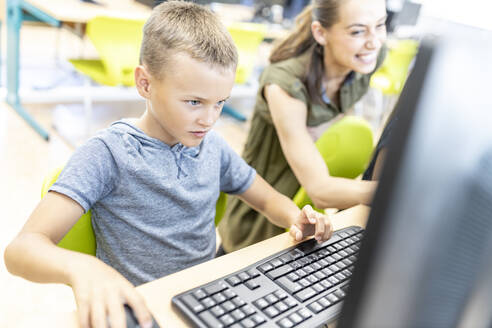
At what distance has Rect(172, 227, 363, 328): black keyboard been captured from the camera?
53 cm

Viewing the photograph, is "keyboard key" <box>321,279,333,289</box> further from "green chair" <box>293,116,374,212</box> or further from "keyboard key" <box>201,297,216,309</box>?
"green chair" <box>293,116,374,212</box>

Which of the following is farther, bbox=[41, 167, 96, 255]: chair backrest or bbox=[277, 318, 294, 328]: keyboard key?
bbox=[41, 167, 96, 255]: chair backrest

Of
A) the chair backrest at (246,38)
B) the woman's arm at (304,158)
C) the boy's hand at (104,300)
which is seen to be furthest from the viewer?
the chair backrest at (246,38)

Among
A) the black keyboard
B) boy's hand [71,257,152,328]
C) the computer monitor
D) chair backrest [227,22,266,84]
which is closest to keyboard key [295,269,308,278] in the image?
the black keyboard

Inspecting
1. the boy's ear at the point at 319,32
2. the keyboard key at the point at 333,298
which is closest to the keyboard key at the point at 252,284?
the keyboard key at the point at 333,298

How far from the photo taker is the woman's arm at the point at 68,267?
1.63ft

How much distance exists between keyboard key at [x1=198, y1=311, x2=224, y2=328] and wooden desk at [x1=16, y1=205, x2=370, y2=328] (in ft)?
0.10

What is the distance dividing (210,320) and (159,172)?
0.34 metres

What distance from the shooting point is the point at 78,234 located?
762 mm

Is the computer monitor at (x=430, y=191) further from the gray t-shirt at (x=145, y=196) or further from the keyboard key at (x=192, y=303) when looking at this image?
the gray t-shirt at (x=145, y=196)

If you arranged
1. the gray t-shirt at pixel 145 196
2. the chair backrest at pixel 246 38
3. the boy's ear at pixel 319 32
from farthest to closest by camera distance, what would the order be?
1. the chair backrest at pixel 246 38
2. the boy's ear at pixel 319 32
3. the gray t-shirt at pixel 145 196

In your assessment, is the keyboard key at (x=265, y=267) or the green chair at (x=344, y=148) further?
the green chair at (x=344, y=148)

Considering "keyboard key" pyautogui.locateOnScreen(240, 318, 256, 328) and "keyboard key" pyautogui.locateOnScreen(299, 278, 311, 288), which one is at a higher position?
"keyboard key" pyautogui.locateOnScreen(240, 318, 256, 328)

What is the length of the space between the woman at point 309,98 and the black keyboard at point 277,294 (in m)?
0.32
